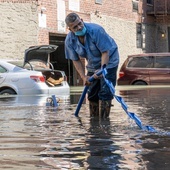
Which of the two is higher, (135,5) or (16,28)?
(135,5)

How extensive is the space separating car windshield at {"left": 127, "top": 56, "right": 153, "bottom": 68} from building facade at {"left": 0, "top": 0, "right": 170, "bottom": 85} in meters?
4.05

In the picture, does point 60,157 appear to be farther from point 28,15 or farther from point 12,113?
point 28,15

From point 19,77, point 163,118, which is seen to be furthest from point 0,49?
point 163,118

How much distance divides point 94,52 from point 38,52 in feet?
30.2

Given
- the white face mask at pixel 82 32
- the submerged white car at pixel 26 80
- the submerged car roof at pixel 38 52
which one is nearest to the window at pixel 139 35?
the submerged car roof at pixel 38 52

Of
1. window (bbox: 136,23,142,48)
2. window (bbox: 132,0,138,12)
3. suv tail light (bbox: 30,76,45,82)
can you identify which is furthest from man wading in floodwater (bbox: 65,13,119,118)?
window (bbox: 136,23,142,48)

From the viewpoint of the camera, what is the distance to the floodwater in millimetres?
4617

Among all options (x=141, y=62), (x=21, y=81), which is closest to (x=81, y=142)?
(x=21, y=81)

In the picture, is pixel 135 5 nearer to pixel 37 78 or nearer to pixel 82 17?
pixel 82 17

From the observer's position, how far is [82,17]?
1054 inches

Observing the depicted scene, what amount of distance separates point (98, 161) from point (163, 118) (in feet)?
11.8

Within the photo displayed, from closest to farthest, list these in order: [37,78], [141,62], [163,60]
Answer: [37,78], [141,62], [163,60]

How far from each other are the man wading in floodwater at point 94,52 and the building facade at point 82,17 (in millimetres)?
14029

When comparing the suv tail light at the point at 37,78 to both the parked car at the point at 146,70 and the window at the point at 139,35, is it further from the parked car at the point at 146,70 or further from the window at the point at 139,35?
the window at the point at 139,35
